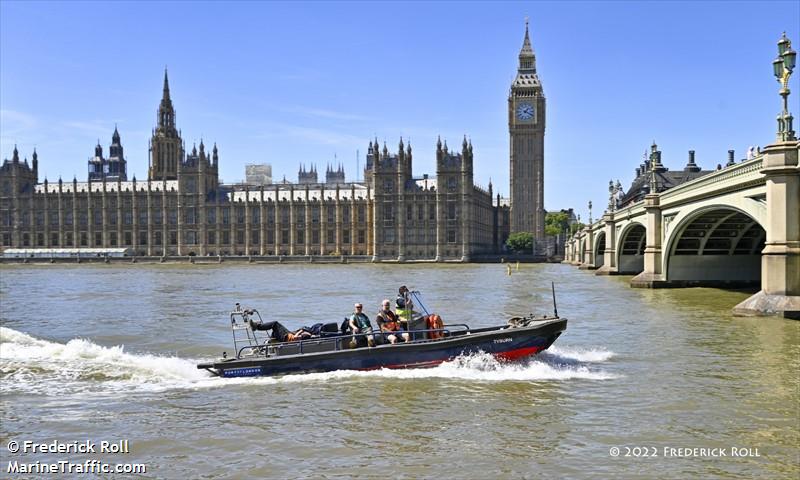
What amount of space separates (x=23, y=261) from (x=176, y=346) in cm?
13774

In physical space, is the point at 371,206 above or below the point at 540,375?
above

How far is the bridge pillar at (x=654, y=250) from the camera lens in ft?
171

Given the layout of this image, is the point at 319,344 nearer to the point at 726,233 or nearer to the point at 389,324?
the point at 389,324

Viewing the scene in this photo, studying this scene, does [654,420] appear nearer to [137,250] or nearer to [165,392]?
[165,392]

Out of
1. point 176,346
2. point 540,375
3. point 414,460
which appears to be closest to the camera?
point 414,460

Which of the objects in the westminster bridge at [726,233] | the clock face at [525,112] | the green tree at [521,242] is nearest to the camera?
the westminster bridge at [726,233]

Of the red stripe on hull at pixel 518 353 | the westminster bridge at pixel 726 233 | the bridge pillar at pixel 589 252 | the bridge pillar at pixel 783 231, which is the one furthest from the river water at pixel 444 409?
the bridge pillar at pixel 589 252

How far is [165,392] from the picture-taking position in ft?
62.7

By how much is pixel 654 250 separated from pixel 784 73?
23.5m

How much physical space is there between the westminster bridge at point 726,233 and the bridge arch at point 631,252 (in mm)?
98

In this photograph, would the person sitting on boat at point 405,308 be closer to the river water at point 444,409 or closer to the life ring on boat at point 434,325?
the life ring on boat at point 434,325

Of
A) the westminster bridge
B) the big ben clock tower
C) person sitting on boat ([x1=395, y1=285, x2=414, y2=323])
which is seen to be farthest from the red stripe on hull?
the big ben clock tower

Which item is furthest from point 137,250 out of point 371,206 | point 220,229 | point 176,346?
point 176,346

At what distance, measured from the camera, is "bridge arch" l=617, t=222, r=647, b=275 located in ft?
240
